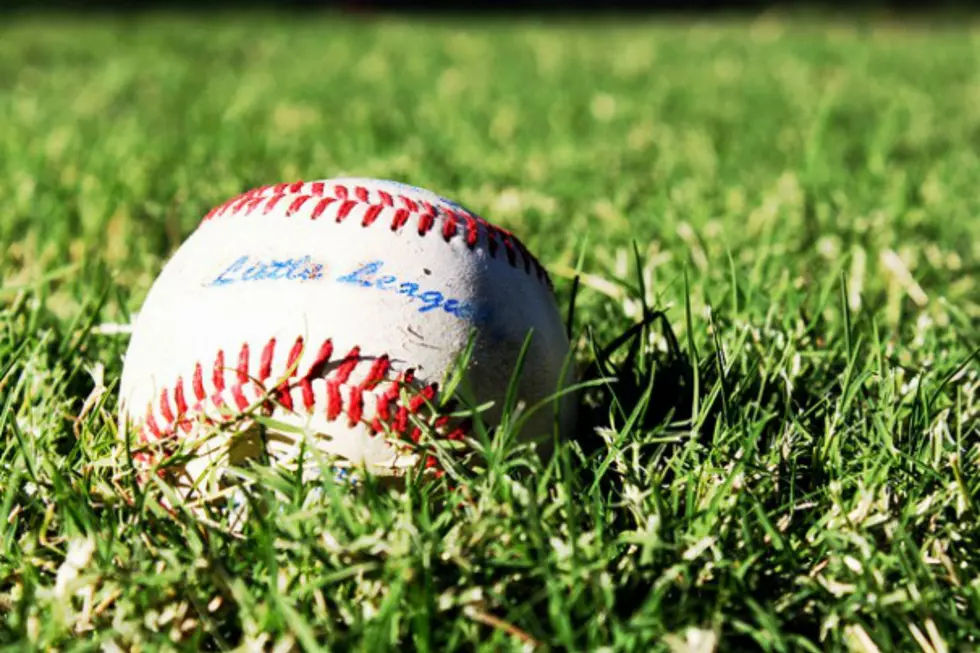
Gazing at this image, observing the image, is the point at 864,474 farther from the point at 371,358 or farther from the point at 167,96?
the point at 167,96

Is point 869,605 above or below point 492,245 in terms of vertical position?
below

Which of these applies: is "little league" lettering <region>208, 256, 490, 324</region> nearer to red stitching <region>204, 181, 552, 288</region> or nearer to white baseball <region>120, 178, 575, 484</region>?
white baseball <region>120, 178, 575, 484</region>

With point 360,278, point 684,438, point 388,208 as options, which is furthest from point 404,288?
point 684,438

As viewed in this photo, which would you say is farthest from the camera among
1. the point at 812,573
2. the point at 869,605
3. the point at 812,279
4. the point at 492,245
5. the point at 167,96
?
the point at 167,96

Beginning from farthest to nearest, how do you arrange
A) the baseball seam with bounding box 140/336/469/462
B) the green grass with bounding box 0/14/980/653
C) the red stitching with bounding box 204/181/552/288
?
the red stitching with bounding box 204/181/552/288, the baseball seam with bounding box 140/336/469/462, the green grass with bounding box 0/14/980/653

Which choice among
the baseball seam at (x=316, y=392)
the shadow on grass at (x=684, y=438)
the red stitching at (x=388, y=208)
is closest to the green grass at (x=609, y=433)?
the shadow on grass at (x=684, y=438)

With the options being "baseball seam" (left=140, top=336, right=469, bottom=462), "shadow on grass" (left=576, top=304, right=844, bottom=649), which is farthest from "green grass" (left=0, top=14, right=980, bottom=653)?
"baseball seam" (left=140, top=336, right=469, bottom=462)

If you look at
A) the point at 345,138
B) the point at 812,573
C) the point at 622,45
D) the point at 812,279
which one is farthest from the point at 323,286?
the point at 622,45

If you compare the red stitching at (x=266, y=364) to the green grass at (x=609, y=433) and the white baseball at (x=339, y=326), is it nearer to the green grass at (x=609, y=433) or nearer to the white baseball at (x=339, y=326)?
the white baseball at (x=339, y=326)

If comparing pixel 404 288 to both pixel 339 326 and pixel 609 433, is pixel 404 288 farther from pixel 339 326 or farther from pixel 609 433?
pixel 609 433

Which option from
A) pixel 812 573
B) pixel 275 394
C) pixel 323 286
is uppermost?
pixel 323 286
